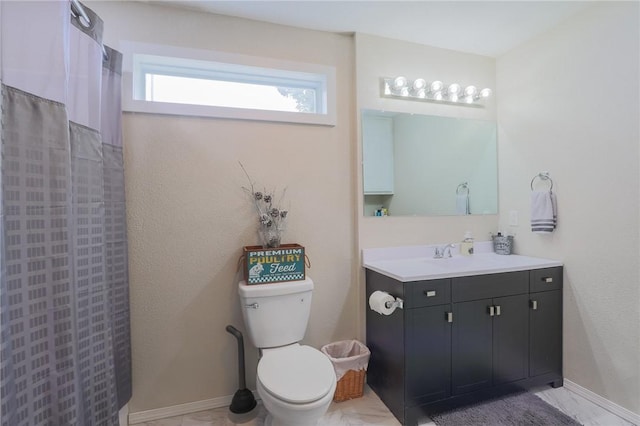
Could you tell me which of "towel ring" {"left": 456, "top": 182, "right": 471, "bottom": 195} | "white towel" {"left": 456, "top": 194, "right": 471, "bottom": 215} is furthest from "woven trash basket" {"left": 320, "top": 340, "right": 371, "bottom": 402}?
"towel ring" {"left": 456, "top": 182, "right": 471, "bottom": 195}

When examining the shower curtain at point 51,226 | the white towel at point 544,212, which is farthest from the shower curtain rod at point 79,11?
the white towel at point 544,212

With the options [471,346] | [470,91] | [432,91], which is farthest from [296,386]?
[470,91]

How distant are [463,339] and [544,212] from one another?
3.39ft

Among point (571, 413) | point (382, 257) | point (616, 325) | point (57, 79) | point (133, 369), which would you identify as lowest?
point (571, 413)

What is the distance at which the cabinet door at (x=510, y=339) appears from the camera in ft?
5.97

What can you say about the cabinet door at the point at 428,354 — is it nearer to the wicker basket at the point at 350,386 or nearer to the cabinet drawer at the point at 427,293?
the cabinet drawer at the point at 427,293

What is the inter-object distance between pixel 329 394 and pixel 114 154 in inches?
62.8

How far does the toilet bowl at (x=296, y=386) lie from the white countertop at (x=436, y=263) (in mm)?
632

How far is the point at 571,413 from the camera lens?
173 cm

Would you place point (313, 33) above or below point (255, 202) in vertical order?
above

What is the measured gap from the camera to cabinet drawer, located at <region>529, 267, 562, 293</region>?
1917 millimetres

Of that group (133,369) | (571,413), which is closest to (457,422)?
(571,413)

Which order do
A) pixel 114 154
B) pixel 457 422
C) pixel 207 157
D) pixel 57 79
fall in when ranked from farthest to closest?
pixel 207 157, pixel 457 422, pixel 114 154, pixel 57 79

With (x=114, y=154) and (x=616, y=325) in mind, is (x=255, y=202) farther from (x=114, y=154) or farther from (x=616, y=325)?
(x=616, y=325)
